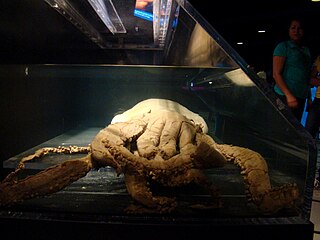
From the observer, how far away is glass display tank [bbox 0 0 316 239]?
3.16 ft

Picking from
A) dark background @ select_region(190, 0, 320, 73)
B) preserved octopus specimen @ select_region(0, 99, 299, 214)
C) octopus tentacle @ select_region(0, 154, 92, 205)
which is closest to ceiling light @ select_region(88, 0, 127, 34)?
preserved octopus specimen @ select_region(0, 99, 299, 214)

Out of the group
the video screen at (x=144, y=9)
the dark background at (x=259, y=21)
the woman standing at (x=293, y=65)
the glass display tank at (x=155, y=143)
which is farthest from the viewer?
the dark background at (x=259, y=21)

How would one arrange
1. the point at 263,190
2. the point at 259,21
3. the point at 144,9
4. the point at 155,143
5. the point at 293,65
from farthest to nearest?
the point at 259,21 < the point at 293,65 < the point at 144,9 < the point at 155,143 < the point at 263,190

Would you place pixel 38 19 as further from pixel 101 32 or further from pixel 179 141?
pixel 179 141

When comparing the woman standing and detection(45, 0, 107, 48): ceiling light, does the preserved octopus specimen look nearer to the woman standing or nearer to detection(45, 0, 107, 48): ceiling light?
detection(45, 0, 107, 48): ceiling light

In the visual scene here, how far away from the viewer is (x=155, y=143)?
3.96 ft

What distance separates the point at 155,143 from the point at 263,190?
16.5 inches

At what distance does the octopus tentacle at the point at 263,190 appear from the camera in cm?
98

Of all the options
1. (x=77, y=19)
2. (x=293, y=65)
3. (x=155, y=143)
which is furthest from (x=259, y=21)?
(x=155, y=143)

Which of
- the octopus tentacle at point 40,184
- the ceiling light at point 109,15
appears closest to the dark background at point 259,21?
the ceiling light at point 109,15

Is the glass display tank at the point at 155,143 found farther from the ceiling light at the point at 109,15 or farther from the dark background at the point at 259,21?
the dark background at the point at 259,21

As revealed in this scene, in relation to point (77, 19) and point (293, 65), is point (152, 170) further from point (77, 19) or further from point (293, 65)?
point (293, 65)

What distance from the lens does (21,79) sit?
171 centimetres

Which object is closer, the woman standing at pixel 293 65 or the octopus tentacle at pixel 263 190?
the octopus tentacle at pixel 263 190
